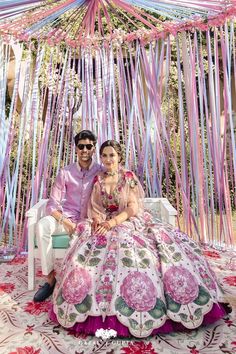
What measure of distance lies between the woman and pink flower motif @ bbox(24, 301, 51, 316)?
0.76 ft

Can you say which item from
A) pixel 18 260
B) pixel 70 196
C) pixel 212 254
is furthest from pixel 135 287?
pixel 18 260

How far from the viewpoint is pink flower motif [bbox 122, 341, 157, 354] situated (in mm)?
1897

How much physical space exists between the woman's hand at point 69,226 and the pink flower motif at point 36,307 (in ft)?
1.83

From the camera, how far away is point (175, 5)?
2.97 meters

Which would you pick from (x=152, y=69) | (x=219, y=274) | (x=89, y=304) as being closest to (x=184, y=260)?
(x=89, y=304)

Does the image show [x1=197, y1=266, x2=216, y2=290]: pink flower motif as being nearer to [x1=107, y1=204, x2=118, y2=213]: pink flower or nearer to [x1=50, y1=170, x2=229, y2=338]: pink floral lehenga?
[x1=50, y1=170, x2=229, y2=338]: pink floral lehenga

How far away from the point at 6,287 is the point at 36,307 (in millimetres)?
524

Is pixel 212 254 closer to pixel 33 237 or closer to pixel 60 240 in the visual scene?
pixel 60 240

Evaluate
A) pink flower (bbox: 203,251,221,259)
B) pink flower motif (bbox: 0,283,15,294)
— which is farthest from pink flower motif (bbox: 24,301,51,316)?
pink flower (bbox: 203,251,221,259)

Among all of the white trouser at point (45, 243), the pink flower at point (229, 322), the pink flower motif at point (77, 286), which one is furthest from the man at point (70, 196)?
the pink flower at point (229, 322)

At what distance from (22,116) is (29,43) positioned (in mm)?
832

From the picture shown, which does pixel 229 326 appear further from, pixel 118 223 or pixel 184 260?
pixel 118 223

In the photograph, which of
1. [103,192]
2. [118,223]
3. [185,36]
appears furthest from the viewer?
[185,36]

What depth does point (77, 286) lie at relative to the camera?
6.82 ft
